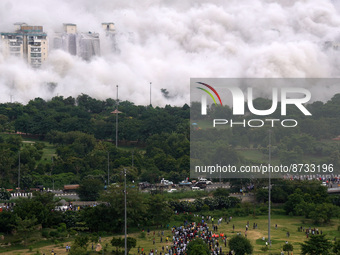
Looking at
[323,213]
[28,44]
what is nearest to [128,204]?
[323,213]

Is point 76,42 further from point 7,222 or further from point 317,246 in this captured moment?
point 317,246

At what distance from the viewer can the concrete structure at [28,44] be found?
75312 mm

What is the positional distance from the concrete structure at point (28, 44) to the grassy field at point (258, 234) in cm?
4382

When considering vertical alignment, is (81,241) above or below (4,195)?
below

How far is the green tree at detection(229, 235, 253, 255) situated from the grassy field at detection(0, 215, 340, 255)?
1194mm

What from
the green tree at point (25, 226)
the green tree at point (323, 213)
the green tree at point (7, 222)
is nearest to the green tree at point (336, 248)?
the green tree at point (323, 213)

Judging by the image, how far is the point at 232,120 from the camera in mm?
49156

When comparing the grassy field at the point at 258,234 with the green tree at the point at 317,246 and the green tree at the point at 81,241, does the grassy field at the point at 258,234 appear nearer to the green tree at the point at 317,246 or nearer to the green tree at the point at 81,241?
the green tree at the point at 81,241

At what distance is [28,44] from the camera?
250 ft

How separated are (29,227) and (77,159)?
1383 cm

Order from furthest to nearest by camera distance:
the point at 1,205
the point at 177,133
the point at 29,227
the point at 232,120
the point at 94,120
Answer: the point at 94,120
the point at 177,133
the point at 232,120
the point at 1,205
the point at 29,227

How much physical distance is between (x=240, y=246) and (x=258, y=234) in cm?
461

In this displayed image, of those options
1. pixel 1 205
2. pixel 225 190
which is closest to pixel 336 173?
pixel 225 190

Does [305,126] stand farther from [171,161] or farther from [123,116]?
[123,116]
